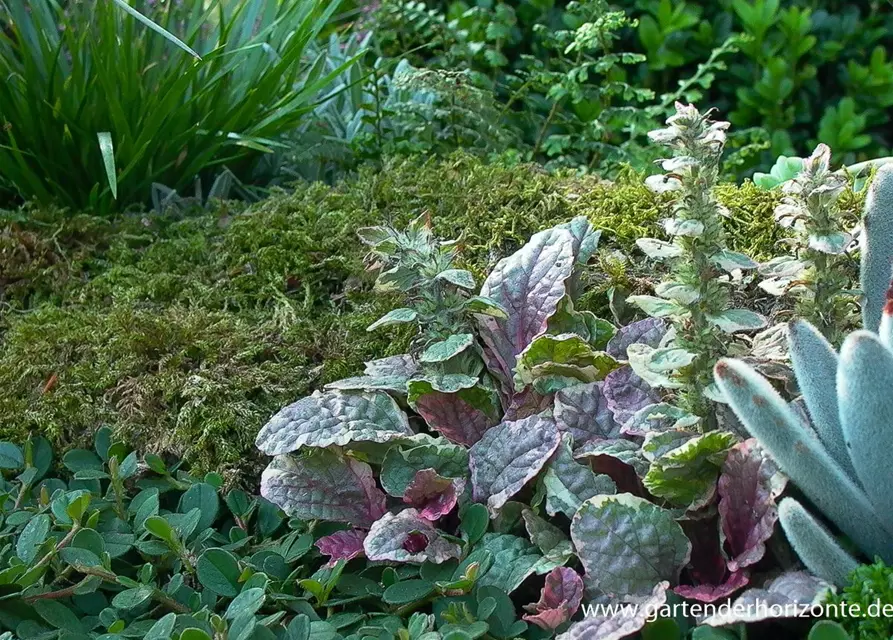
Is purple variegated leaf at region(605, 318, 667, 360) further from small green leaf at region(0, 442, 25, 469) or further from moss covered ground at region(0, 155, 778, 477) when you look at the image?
small green leaf at region(0, 442, 25, 469)

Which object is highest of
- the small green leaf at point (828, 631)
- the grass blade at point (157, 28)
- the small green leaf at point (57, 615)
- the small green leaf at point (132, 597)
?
the grass blade at point (157, 28)

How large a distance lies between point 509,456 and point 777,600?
434mm

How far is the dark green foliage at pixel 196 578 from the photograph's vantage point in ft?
3.73

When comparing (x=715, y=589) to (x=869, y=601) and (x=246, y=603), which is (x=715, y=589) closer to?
(x=869, y=601)

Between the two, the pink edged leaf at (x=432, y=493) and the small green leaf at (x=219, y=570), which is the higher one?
the pink edged leaf at (x=432, y=493)

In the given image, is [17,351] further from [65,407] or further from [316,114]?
[316,114]

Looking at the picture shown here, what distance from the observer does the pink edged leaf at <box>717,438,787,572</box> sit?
1.10 m

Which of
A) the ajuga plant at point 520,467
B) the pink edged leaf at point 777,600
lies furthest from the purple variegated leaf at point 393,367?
the pink edged leaf at point 777,600

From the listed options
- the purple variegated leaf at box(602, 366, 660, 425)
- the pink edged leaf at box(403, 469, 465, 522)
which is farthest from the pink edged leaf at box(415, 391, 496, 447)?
the purple variegated leaf at box(602, 366, 660, 425)

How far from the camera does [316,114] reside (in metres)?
2.78

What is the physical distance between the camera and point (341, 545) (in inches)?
50.6

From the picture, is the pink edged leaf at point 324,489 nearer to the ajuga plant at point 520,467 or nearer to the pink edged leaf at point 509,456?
the ajuga plant at point 520,467

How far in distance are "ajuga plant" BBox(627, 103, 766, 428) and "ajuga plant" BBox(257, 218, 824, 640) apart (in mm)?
67

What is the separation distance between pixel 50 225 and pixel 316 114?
0.92 meters
